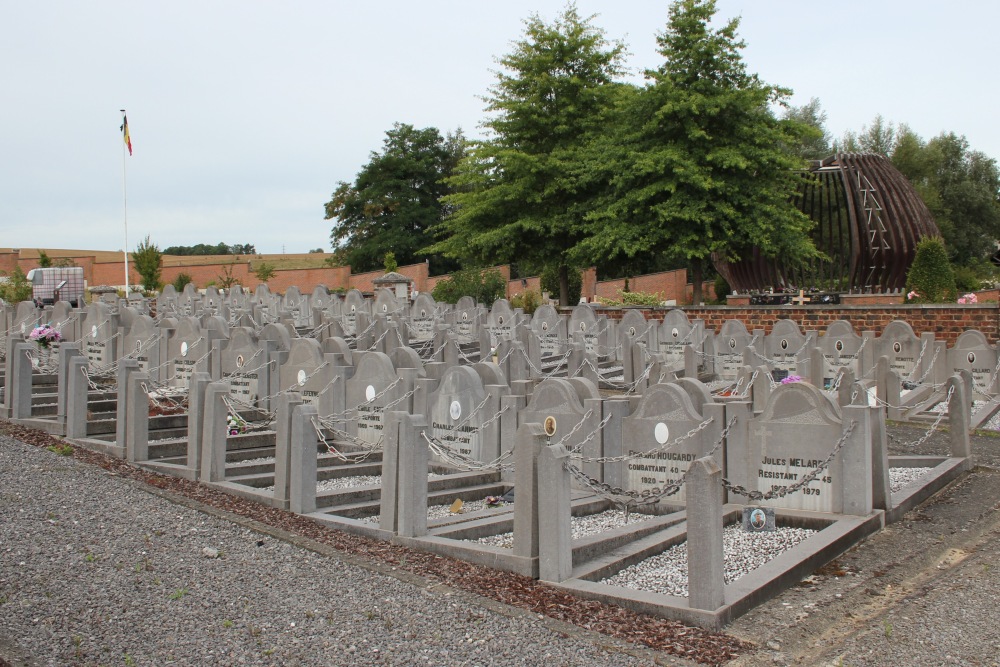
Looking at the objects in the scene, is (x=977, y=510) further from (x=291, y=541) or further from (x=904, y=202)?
(x=904, y=202)

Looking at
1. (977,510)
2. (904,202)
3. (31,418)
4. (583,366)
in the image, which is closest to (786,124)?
(904,202)

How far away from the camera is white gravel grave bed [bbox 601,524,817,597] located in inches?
255

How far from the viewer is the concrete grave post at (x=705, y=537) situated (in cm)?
560

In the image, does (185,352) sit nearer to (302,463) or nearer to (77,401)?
(77,401)

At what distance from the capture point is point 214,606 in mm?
5730

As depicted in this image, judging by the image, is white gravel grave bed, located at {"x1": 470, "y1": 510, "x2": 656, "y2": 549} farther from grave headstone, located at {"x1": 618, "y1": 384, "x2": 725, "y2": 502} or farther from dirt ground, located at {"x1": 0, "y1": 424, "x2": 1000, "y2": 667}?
dirt ground, located at {"x1": 0, "y1": 424, "x2": 1000, "y2": 667}

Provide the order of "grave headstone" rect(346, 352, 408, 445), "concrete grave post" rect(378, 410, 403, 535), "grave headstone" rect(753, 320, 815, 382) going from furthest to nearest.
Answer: "grave headstone" rect(753, 320, 815, 382), "grave headstone" rect(346, 352, 408, 445), "concrete grave post" rect(378, 410, 403, 535)

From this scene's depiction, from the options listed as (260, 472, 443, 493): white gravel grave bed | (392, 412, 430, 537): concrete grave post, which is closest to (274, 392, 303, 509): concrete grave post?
(260, 472, 443, 493): white gravel grave bed

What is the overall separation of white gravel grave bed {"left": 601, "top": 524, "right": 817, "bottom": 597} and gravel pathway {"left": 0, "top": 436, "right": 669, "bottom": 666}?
1222mm

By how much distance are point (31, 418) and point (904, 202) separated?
29.1 metres

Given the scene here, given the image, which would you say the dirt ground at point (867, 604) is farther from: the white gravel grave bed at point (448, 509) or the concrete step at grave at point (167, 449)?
the concrete step at grave at point (167, 449)

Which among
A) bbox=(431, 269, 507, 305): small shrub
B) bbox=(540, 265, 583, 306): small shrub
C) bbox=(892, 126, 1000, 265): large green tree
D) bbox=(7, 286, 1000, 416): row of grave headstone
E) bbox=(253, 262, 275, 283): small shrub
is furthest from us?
bbox=(892, 126, 1000, 265): large green tree

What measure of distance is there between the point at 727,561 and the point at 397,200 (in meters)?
50.4

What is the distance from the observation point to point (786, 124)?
1202 inches
